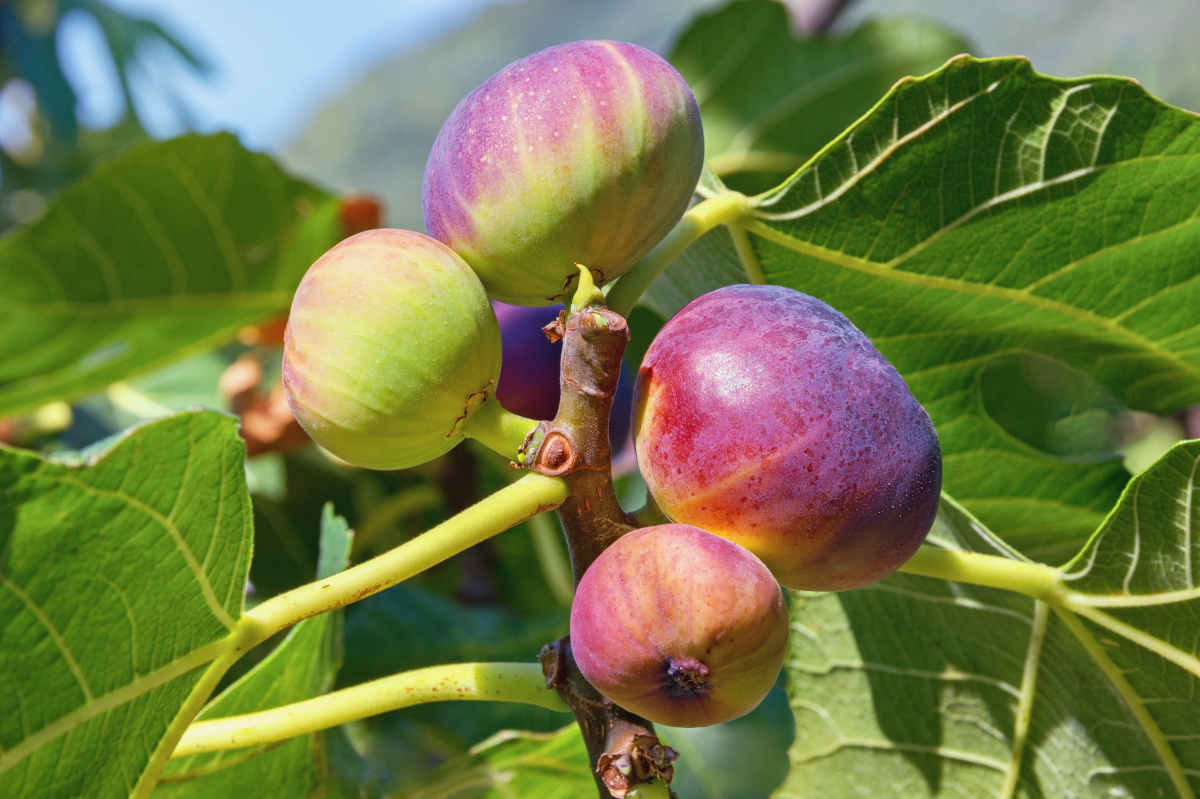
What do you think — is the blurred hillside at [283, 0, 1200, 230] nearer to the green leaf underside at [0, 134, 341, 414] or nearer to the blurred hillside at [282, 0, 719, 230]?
the blurred hillside at [282, 0, 719, 230]

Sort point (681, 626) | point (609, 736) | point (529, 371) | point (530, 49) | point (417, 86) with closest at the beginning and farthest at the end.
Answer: point (681, 626)
point (609, 736)
point (529, 371)
point (530, 49)
point (417, 86)

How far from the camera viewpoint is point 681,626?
0.58 m

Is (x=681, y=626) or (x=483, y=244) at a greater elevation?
(x=483, y=244)

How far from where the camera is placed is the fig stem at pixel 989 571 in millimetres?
757

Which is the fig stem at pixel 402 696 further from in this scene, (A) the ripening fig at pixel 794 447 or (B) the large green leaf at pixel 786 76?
(B) the large green leaf at pixel 786 76

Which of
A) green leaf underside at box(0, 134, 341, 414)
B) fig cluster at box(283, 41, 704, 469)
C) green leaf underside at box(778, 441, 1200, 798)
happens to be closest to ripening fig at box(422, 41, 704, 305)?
fig cluster at box(283, 41, 704, 469)

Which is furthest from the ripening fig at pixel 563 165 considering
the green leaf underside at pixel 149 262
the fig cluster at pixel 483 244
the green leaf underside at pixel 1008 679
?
the green leaf underside at pixel 149 262

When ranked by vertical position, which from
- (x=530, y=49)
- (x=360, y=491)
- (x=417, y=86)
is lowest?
(x=417, y=86)

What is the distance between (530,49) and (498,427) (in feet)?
72.2

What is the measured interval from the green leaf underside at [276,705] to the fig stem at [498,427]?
0.34 metres

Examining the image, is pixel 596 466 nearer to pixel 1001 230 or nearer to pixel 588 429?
pixel 588 429

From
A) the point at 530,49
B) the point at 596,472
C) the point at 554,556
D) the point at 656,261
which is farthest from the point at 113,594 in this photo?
the point at 530,49

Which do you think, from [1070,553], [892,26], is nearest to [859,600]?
[1070,553]

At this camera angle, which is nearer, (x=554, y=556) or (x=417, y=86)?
(x=554, y=556)
